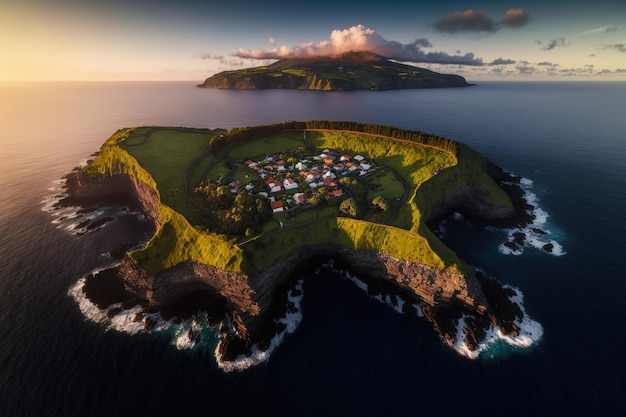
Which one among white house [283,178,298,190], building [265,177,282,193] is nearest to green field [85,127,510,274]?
white house [283,178,298,190]

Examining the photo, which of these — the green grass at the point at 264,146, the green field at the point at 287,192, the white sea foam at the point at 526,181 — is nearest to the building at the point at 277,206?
the green field at the point at 287,192

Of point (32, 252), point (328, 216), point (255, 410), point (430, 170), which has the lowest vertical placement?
point (255, 410)

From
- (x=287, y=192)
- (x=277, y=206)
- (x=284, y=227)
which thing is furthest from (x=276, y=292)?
(x=287, y=192)

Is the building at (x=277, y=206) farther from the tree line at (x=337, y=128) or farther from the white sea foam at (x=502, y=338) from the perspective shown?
the white sea foam at (x=502, y=338)

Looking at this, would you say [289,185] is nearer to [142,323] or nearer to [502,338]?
[142,323]

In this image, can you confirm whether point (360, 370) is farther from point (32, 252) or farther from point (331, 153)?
point (32, 252)

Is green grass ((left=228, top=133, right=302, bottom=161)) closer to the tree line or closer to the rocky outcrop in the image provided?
the tree line

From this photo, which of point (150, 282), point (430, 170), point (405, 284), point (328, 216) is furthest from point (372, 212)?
point (150, 282)
